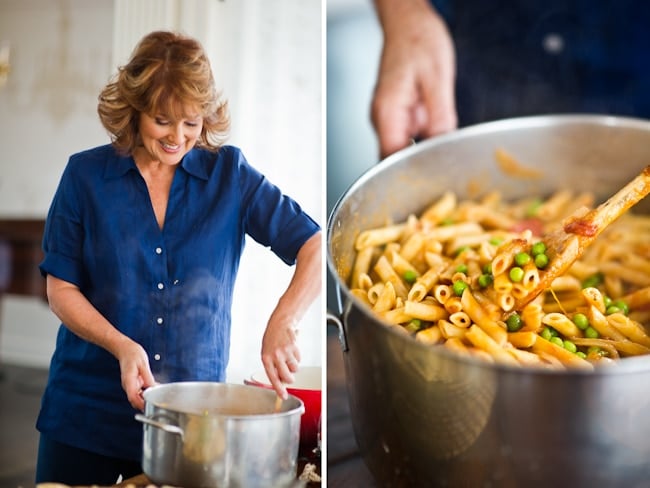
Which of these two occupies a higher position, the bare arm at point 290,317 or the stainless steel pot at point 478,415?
the bare arm at point 290,317

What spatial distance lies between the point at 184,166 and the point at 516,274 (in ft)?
1.94

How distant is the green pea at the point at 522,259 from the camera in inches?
48.2

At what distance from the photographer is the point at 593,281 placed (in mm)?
1502

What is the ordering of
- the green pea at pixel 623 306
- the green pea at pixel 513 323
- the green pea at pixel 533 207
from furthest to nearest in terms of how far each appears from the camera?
1. the green pea at pixel 533 207
2. the green pea at pixel 623 306
3. the green pea at pixel 513 323

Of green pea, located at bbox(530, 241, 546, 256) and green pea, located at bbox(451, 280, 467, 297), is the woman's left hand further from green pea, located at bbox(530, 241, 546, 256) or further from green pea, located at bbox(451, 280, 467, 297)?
green pea, located at bbox(530, 241, 546, 256)

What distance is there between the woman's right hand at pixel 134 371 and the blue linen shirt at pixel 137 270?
0.04ft

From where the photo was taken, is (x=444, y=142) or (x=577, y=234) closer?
(x=577, y=234)

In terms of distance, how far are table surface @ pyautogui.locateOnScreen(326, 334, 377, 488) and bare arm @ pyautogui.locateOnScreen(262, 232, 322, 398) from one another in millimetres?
234

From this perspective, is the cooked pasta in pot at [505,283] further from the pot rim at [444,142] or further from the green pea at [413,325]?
the pot rim at [444,142]

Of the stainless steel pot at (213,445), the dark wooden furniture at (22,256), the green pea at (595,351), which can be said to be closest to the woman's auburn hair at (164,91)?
the dark wooden furniture at (22,256)

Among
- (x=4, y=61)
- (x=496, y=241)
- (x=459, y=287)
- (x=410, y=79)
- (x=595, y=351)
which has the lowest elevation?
(x=595, y=351)

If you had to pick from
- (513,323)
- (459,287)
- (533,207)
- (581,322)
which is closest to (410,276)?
(459,287)

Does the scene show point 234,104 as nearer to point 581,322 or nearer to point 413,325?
point 413,325

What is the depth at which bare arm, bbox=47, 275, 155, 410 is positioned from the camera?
1147mm
